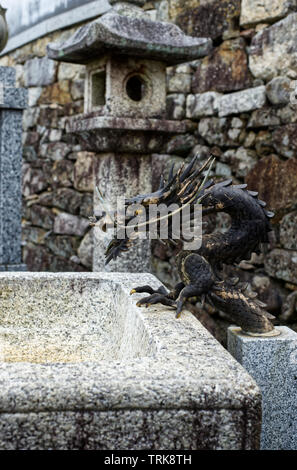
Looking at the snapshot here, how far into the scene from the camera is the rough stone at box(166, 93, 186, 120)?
4340 millimetres

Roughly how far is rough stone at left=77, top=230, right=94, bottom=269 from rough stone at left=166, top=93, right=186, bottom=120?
4.45 feet

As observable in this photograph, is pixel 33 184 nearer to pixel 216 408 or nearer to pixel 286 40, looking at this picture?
pixel 286 40

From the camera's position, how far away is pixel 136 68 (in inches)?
130

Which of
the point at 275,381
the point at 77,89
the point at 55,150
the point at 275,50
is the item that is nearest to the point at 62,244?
the point at 55,150

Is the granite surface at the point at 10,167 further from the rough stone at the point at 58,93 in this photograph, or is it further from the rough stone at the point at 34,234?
the rough stone at the point at 34,234

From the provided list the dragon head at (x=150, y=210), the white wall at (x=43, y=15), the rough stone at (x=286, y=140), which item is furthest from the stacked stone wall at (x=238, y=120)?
the dragon head at (x=150, y=210)

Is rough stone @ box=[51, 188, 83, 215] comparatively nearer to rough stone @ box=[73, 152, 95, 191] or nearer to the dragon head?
rough stone @ box=[73, 152, 95, 191]

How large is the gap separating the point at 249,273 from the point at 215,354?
249 centimetres

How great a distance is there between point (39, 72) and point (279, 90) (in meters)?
3.52

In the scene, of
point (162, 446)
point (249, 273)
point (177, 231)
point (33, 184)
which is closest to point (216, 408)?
point (162, 446)

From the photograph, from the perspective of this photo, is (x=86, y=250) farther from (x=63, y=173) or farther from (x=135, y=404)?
(x=135, y=404)

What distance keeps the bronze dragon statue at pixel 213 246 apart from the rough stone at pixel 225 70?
226 centimetres

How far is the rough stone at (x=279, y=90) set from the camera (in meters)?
3.36

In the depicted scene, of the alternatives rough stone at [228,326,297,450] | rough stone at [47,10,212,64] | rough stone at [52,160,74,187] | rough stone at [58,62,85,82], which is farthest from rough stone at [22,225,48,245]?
rough stone at [228,326,297,450]
